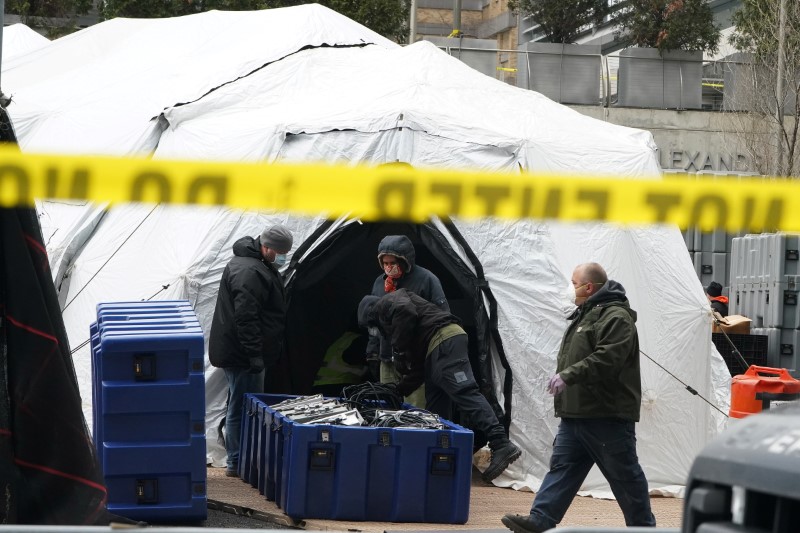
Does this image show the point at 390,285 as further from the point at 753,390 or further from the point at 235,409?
the point at 753,390

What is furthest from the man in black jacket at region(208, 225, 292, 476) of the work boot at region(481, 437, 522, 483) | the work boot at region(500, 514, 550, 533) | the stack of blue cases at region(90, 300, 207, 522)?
the work boot at region(500, 514, 550, 533)

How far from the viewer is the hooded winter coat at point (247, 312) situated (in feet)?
31.1

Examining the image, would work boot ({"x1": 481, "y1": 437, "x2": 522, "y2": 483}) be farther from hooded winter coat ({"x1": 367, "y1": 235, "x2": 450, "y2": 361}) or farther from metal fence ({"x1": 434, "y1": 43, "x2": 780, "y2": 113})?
metal fence ({"x1": 434, "y1": 43, "x2": 780, "y2": 113})

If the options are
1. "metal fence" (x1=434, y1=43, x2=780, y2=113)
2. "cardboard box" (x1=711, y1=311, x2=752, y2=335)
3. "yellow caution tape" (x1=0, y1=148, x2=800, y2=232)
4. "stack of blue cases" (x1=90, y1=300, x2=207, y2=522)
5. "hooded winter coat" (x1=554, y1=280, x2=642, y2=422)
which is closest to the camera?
"yellow caution tape" (x1=0, y1=148, x2=800, y2=232)

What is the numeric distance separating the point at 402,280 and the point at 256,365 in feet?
4.50

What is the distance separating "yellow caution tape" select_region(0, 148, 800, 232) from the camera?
10.8 ft

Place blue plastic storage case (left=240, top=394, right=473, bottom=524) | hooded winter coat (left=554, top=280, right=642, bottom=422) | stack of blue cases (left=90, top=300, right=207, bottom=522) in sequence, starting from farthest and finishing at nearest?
blue plastic storage case (left=240, top=394, right=473, bottom=524) → stack of blue cases (left=90, top=300, right=207, bottom=522) → hooded winter coat (left=554, top=280, right=642, bottom=422)

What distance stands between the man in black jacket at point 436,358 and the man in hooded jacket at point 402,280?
34 centimetres

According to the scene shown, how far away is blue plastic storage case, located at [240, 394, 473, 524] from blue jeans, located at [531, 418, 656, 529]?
2.89ft

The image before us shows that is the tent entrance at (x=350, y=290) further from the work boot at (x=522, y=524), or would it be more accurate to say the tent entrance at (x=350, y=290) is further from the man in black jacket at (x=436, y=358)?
the work boot at (x=522, y=524)

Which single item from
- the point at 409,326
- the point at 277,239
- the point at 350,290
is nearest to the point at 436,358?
the point at 409,326

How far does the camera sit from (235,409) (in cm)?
989

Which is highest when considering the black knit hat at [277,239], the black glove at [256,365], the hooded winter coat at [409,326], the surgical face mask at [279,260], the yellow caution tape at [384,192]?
the yellow caution tape at [384,192]

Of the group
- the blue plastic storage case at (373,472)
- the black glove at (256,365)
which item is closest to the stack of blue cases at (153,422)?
the blue plastic storage case at (373,472)
